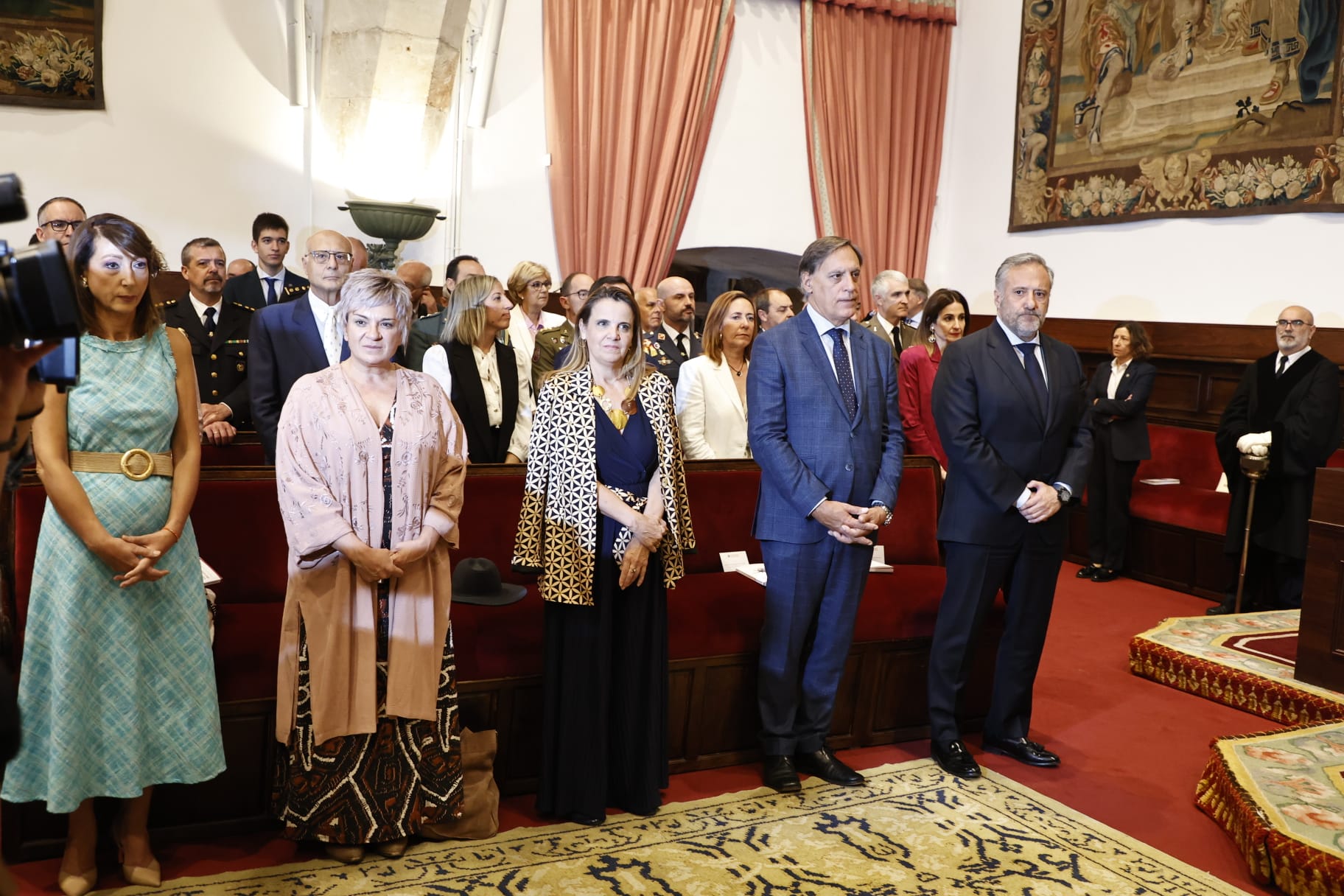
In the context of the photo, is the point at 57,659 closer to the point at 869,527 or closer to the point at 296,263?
the point at 869,527

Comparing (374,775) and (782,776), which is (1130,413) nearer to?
(782,776)

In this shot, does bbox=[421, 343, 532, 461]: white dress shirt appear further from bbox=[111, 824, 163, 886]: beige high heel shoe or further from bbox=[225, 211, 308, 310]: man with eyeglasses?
bbox=[111, 824, 163, 886]: beige high heel shoe

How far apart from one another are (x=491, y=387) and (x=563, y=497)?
5.03 feet

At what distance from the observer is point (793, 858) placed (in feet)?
9.93

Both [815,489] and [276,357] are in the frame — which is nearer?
[815,489]

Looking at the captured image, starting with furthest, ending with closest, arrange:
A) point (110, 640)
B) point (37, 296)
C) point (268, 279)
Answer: point (268, 279)
point (110, 640)
point (37, 296)

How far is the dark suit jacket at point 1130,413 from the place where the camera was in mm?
6766

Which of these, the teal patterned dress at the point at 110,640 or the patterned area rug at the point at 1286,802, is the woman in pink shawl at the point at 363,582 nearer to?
the teal patterned dress at the point at 110,640

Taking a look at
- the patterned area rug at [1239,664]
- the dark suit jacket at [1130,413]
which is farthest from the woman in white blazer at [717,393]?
the dark suit jacket at [1130,413]

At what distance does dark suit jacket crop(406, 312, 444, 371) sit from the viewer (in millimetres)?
4703

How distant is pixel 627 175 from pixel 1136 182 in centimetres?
361

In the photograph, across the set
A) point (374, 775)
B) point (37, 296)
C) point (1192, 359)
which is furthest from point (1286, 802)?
point (1192, 359)

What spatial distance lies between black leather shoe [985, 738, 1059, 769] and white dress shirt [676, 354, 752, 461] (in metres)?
1.47

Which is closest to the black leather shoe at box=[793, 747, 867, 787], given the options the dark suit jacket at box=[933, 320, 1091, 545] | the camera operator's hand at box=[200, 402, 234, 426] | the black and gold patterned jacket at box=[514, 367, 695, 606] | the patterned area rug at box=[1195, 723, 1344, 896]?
the dark suit jacket at box=[933, 320, 1091, 545]
